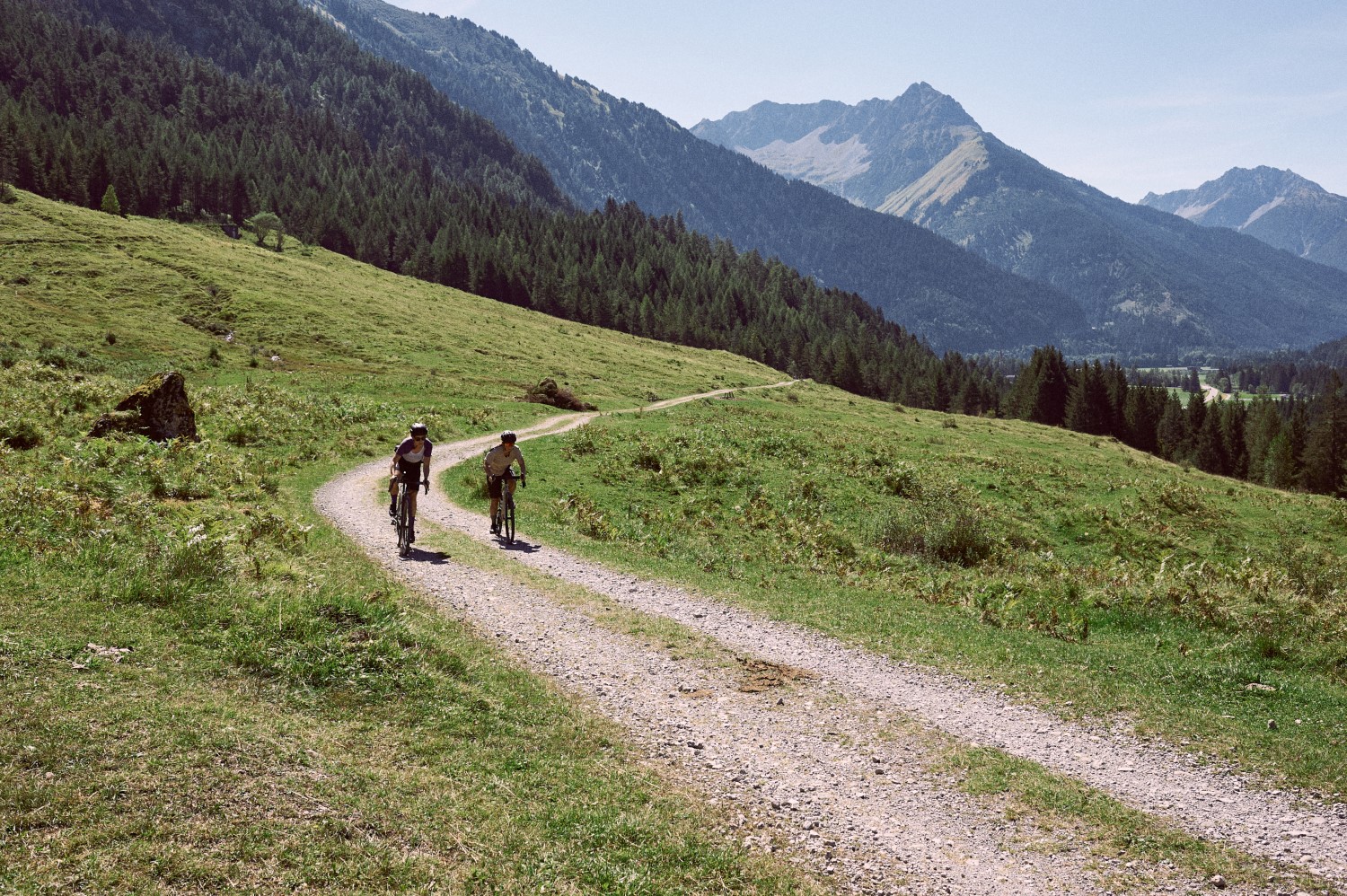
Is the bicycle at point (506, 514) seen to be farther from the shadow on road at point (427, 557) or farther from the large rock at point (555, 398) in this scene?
the large rock at point (555, 398)

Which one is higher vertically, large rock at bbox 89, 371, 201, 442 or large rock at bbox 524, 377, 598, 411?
large rock at bbox 524, 377, 598, 411

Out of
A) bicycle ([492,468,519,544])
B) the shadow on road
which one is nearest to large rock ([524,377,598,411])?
bicycle ([492,468,519,544])

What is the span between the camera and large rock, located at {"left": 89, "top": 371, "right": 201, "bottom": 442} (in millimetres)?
27547

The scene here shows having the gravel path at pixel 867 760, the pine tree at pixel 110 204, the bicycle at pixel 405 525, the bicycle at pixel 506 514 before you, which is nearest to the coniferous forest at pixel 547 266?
the pine tree at pixel 110 204

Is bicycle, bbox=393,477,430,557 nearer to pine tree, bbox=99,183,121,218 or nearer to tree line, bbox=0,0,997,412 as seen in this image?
pine tree, bbox=99,183,121,218

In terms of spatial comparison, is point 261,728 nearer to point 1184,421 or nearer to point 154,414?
point 154,414

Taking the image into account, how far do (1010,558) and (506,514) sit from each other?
18.7 m

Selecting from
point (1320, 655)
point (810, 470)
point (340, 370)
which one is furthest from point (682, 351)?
point (1320, 655)

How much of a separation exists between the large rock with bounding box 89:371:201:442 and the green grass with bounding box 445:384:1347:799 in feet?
36.6

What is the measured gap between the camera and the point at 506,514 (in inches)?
877

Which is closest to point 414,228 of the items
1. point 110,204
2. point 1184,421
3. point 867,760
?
point 110,204

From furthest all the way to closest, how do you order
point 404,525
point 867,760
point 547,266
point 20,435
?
point 547,266 < point 20,435 < point 404,525 < point 867,760

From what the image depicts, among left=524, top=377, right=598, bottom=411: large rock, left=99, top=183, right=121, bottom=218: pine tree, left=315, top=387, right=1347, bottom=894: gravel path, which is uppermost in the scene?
Result: left=99, top=183, right=121, bottom=218: pine tree

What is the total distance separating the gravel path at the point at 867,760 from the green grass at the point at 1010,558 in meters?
1.16
